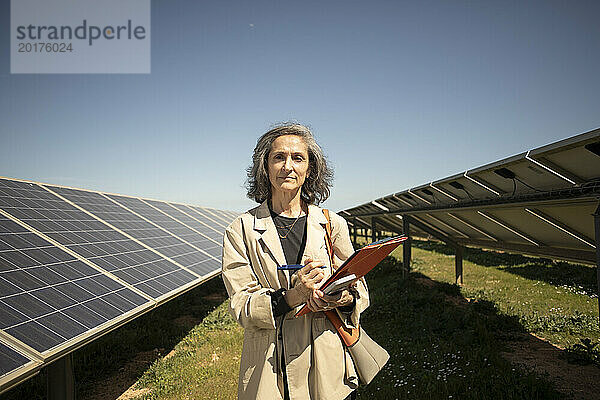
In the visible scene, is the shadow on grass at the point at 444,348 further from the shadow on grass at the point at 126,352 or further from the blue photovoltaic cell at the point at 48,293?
the shadow on grass at the point at 126,352

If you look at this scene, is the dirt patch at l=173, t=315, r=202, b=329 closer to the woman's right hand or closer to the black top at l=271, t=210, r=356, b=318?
the black top at l=271, t=210, r=356, b=318

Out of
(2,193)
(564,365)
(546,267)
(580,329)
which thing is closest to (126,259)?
(2,193)

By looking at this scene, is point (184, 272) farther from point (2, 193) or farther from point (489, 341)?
point (489, 341)

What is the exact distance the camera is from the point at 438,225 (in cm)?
1305

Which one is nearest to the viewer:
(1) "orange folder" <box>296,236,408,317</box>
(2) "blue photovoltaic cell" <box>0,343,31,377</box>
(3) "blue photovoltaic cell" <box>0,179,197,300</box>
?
(1) "orange folder" <box>296,236,408,317</box>

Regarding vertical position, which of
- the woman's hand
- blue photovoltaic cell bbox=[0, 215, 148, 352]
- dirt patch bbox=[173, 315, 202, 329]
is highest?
the woman's hand

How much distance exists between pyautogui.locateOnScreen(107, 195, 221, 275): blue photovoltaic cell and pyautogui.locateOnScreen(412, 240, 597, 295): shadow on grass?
9261mm

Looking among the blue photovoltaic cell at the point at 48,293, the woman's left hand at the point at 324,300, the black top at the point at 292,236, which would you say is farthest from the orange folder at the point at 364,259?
the blue photovoltaic cell at the point at 48,293

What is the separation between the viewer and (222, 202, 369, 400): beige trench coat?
2238mm

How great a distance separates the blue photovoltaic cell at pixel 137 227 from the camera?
792cm

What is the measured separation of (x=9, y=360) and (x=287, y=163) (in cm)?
237

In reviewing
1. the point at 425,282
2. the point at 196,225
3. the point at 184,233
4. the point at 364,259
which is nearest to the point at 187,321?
the point at 184,233

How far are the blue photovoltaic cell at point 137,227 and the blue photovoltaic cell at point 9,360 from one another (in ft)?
15.2

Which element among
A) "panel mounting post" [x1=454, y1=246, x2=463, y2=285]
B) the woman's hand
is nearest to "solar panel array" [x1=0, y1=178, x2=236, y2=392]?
the woman's hand
